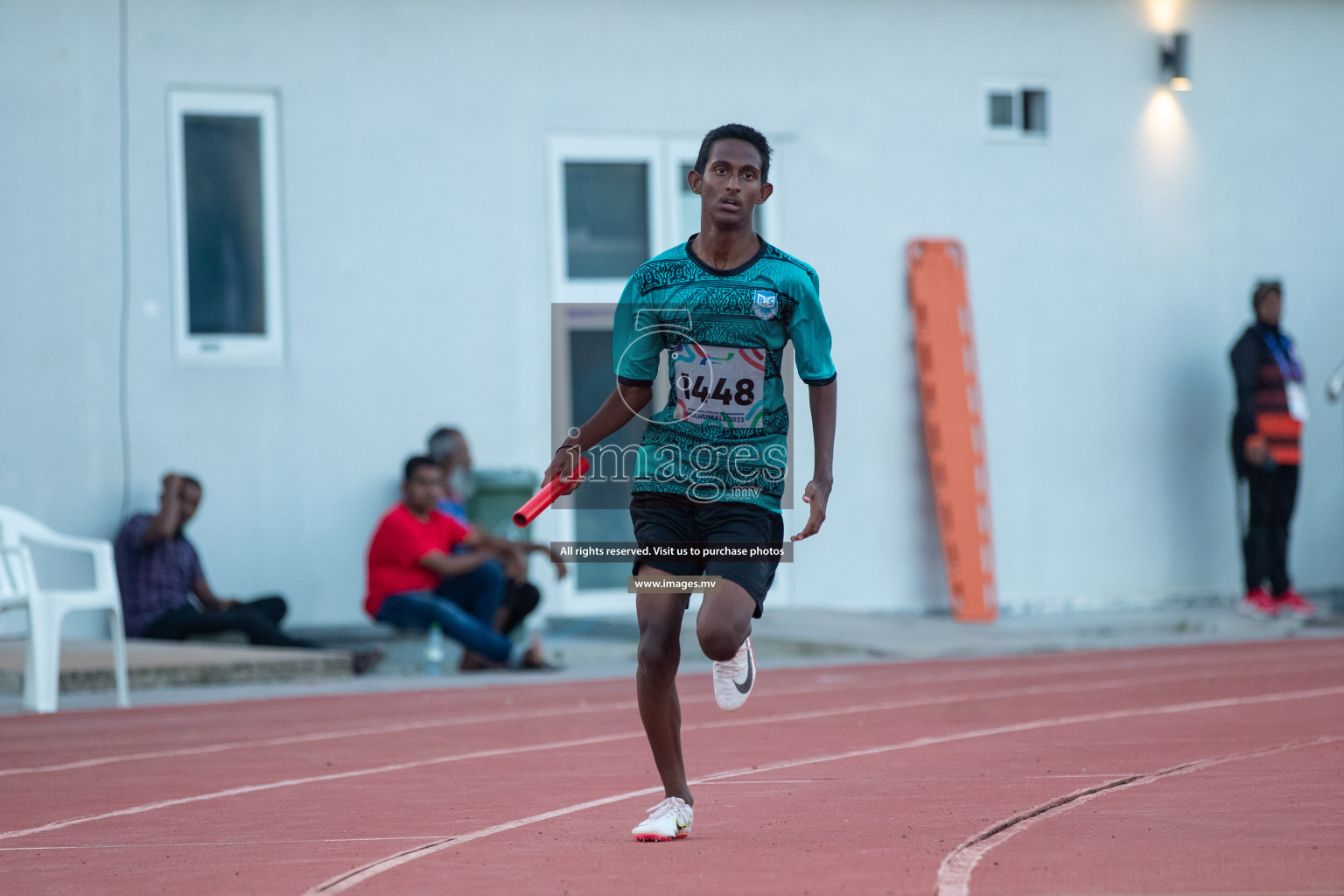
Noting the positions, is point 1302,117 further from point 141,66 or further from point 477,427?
point 141,66

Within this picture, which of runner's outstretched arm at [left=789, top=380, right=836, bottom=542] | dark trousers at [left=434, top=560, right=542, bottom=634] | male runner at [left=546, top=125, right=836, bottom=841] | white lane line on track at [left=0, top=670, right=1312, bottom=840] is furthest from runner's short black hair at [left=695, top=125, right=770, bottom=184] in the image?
dark trousers at [left=434, top=560, right=542, bottom=634]

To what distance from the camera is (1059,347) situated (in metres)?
14.5

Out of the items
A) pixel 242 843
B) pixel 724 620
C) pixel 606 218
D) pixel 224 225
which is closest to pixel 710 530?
pixel 724 620

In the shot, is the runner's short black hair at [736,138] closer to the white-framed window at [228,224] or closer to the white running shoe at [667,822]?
the white running shoe at [667,822]

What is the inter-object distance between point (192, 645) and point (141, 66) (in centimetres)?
410

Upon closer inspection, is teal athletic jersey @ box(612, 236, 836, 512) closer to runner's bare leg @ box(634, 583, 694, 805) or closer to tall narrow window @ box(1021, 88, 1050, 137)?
runner's bare leg @ box(634, 583, 694, 805)

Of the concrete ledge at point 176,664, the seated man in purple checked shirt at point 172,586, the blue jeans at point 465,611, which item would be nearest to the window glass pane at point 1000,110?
the blue jeans at point 465,611

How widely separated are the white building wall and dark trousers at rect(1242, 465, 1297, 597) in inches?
46.0

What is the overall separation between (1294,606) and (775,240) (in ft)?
16.6

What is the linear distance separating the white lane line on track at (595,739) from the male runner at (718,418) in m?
2.02

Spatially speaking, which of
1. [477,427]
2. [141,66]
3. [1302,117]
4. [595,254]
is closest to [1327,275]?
[1302,117]

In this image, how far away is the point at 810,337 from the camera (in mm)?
4715

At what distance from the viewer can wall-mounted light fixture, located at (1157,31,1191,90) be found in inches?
580

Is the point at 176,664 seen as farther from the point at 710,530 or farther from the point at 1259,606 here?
the point at 1259,606
